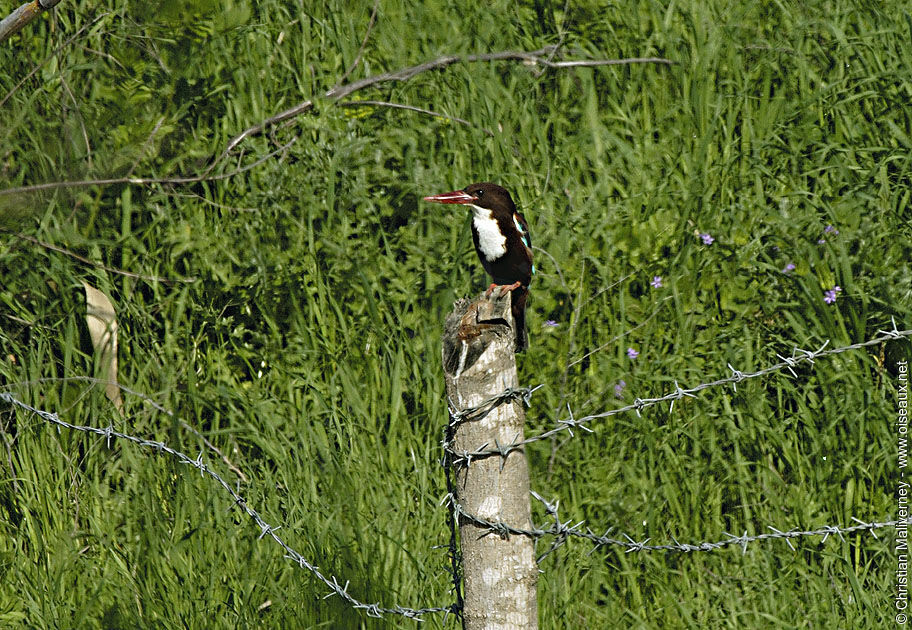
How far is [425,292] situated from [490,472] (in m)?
1.85

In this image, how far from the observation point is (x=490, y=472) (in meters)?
1.90

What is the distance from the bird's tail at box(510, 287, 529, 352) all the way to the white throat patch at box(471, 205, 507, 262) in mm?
137

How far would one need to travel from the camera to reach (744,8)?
4.53 metres

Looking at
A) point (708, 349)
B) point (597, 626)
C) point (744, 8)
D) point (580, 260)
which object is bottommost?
point (597, 626)

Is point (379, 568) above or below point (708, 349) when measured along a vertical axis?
below

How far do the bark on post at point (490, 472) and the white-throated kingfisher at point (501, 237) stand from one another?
0.92 meters

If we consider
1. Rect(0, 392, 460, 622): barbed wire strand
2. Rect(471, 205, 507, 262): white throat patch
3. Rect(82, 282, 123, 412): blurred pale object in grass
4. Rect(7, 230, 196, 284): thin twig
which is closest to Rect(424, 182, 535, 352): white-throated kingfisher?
Rect(471, 205, 507, 262): white throat patch

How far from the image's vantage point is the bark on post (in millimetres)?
1895

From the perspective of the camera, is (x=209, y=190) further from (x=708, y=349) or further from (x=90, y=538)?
(x=708, y=349)

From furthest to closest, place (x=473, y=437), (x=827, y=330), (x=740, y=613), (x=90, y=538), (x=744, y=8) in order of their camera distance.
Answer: (x=744, y=8) < (x=827, y=330) < (x=90, y=538) < (x=740, y=613) < (x=473, y=437)

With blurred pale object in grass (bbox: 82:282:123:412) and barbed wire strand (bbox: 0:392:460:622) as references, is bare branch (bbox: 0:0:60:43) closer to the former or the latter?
barbed wire strand (bbox: 0:392:460:622)

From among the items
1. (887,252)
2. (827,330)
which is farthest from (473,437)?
(887,252)

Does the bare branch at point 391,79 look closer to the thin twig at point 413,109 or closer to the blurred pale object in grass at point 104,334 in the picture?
the thin twig at point 413,109

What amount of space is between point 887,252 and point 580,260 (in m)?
1.13
